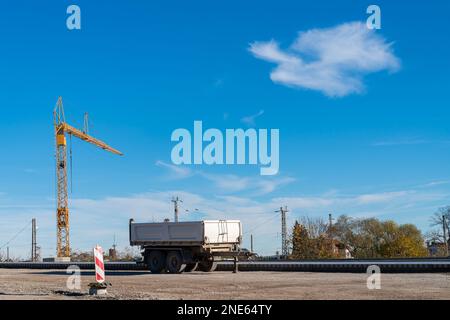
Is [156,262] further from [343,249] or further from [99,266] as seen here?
[343,249]

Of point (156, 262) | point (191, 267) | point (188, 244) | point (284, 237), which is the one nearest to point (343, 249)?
point (284, 237)

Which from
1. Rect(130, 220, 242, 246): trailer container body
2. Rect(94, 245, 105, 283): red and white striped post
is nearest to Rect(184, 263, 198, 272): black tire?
Rect(130, 220, 242, 246): trailer container body

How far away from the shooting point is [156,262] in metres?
Result: 30.4

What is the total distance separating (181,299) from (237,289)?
3.52 meters

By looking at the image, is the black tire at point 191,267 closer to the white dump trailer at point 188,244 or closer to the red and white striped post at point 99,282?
the white dump trailer at point 188,244

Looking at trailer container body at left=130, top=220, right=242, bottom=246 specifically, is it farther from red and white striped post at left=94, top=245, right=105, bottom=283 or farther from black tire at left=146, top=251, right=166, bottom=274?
red and white striped post at left=94, top=245, right=105, bottom=283

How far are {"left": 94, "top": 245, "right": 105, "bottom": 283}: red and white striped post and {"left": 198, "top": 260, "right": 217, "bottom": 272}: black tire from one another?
515 inches

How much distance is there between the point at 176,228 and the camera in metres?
29.8

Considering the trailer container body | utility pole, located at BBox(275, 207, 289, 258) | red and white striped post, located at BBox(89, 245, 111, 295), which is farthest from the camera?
utility pole, located at BBox(275, 207, 289, 258)

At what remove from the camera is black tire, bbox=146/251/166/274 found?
30.2 metres

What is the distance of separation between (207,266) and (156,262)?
255cm
